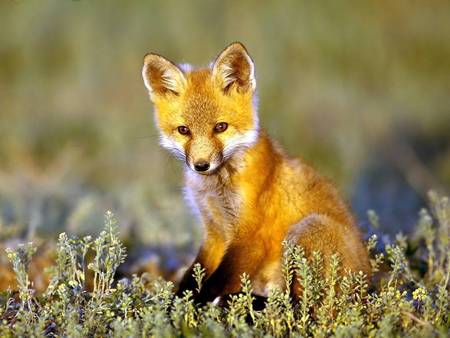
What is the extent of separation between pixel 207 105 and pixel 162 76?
46 cm

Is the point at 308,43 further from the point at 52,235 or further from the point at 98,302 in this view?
the point at 98,302

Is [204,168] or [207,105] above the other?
[207,105]

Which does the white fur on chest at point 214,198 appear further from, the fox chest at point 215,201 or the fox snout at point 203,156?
the fox snout at point 203,156

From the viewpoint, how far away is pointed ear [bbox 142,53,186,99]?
5.97 m

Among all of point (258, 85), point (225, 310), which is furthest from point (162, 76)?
point (258, 85)

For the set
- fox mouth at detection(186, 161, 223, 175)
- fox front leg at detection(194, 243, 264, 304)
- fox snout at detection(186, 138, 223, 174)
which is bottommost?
fox front leg at detection(194, 243, 264, 304)

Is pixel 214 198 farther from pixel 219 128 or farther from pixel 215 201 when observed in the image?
pixel 219 128

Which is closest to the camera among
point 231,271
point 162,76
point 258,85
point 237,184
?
point 231,271

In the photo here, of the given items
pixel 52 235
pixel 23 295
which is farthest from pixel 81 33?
pixel 23 295

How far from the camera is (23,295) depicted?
486cm

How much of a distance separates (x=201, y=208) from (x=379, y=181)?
22.0 ft

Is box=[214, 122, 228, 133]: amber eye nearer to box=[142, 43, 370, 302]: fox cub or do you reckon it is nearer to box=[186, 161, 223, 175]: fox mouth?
box=[142, 43, 370, 302]: fox cub

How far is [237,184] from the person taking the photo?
5809 mm

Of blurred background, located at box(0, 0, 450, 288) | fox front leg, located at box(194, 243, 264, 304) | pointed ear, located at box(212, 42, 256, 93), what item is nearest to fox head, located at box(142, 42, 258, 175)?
pointed ear, located at box(212, 42, 256, 93)
